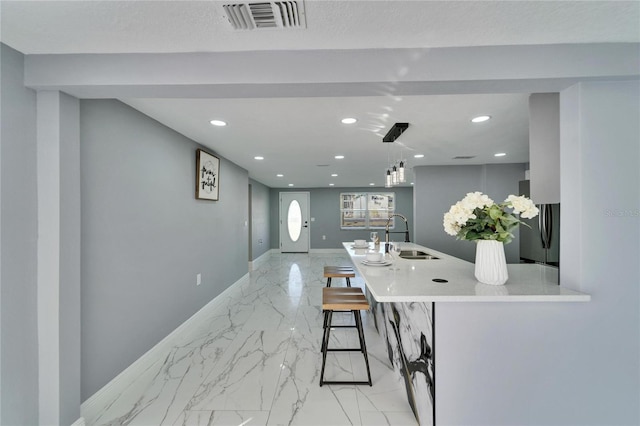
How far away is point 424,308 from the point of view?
5.47 ft

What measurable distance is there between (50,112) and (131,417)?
1959mm

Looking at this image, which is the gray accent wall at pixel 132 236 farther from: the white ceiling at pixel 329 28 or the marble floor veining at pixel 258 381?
the white ceiling at pixel 329 28

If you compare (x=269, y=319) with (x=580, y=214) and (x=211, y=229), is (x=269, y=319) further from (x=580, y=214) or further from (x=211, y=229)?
(x=580, y=214)

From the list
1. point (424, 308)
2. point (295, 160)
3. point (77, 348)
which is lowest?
point (77, 348)

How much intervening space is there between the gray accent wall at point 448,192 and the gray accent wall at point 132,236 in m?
3.78

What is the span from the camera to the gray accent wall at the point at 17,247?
4.57 feet

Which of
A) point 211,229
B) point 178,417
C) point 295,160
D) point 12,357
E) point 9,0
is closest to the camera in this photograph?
point 9,0

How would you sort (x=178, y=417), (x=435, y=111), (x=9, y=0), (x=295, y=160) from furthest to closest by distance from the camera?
1. (x=295, y=160)
2. (x=435, y=111)
3. (x=178, y=417)
4. (x=9, y=0)

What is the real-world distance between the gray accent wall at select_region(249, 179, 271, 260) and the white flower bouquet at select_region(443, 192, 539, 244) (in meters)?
5.58

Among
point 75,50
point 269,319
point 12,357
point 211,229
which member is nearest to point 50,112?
point 75,50

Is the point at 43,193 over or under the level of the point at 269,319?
over

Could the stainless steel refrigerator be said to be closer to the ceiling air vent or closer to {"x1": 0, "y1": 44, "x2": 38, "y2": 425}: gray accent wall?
the ceiling air vent

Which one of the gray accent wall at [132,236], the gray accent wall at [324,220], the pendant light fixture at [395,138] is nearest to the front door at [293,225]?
the gray accent wall at [324,220]

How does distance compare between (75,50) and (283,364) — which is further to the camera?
(283,364)
